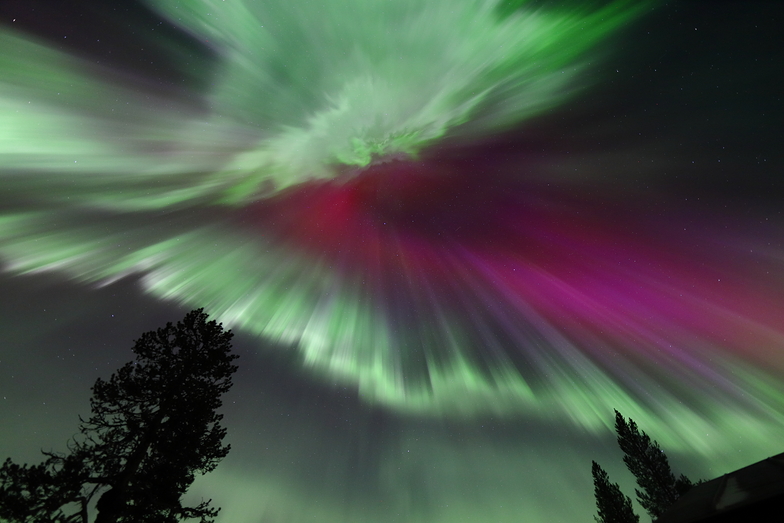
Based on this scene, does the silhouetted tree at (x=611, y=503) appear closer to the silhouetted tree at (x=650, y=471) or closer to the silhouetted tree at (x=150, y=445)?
the silhouetted tree at (x=650, y=471)

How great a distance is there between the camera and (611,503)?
131 feet

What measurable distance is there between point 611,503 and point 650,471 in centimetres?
850

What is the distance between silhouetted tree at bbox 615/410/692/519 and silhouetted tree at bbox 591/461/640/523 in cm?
361

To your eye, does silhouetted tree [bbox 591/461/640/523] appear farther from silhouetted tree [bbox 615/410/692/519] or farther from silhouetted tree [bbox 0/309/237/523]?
silhouetted tree [bbox 0/309/237/523]

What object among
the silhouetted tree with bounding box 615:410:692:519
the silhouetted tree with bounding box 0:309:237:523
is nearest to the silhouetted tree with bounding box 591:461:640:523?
the silhouetted tree with bounding box 615:410:692:519

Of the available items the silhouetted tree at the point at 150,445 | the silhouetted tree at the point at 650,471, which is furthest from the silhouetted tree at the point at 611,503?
the silhouetted tree at the point at 150,445

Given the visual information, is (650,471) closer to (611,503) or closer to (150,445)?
(611,503)

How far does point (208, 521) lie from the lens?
13406 mm

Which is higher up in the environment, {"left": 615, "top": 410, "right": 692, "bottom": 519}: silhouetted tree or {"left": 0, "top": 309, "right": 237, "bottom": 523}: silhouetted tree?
{"left": 615, "top": 410, "right": 692, "bottom": 519}: silhouetted tree

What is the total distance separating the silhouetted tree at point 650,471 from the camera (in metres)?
40.8

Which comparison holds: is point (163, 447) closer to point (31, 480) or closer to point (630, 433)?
point (31, 480)

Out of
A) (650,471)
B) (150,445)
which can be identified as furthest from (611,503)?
(150,445)

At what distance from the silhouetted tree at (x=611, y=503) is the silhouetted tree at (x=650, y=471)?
3.61m

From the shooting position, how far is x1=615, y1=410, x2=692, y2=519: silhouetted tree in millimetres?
40844
